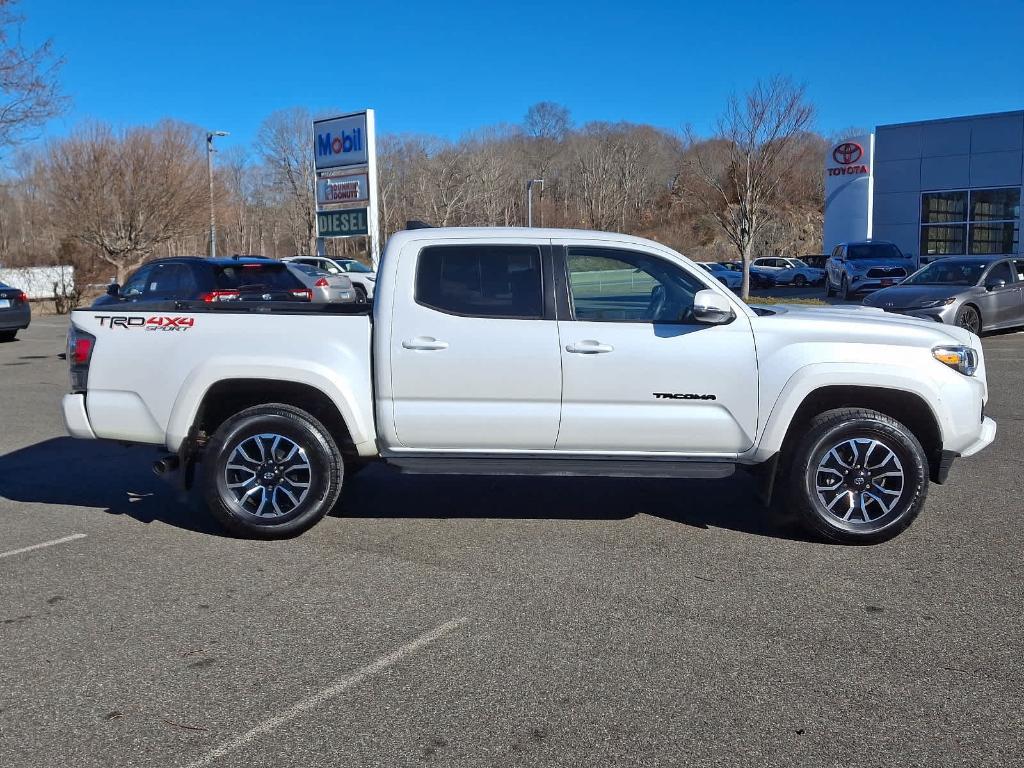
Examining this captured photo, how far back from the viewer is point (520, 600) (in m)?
4.76

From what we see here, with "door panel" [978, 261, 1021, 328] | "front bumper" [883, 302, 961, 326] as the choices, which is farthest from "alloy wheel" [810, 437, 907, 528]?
"door panel" [978, 261, 1021, 328]

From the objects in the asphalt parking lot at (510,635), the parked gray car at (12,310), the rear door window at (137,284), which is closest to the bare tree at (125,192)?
the parked gray car at (12,310)

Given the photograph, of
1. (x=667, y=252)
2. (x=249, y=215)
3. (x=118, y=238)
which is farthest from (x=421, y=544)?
(x=249, y=215)

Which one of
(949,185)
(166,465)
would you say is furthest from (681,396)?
(949,185)

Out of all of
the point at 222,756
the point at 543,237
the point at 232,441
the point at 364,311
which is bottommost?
the point at 222,756

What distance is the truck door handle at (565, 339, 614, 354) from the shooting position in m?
5.56

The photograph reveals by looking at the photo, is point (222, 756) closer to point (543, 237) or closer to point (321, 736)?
point (321, 736)

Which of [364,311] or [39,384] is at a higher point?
[364,311]

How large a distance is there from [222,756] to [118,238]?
112 feet

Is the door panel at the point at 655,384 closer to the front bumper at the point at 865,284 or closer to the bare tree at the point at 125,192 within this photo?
the front bumper at the point at 865,284

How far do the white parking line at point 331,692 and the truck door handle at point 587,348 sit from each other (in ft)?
5.88

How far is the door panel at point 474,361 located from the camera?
18.4 feet

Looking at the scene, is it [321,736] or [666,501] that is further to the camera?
[666,501]

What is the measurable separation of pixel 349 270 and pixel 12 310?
13461mm
